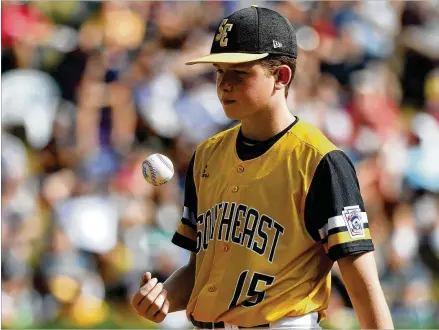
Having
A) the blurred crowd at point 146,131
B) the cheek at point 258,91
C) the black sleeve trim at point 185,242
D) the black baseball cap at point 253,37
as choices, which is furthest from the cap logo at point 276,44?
the blurred crowd at point 146,131

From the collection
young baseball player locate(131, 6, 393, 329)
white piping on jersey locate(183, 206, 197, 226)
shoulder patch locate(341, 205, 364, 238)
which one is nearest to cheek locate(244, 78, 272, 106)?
young baseball player locate(131, 6, 393, 329)

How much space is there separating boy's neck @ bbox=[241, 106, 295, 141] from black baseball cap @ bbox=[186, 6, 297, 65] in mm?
214

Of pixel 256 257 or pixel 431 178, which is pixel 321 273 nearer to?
pixel 256 257

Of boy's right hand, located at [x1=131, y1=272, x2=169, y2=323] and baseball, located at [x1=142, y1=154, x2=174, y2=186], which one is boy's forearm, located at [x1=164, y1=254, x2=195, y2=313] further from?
baseball, located at [x1=142, y1=154, x2=174, y2=186]

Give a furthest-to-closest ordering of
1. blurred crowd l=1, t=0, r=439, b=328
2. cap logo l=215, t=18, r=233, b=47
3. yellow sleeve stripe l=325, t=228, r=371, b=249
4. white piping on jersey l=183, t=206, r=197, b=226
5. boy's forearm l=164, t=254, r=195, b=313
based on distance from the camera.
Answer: blurred crowd l=1, t=0, r=439, b=328 → white piping on jersey l=183, t=206, r=197, b=226 → boy's forearm l=164, t=254, r=195, b=313 → cap logo l=215, t=18, r=233, b=47 → yellow sleeve stripe l=325, t=228, r=371, b=249

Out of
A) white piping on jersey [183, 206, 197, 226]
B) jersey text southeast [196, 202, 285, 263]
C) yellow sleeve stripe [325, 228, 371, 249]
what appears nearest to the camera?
yellow sleeve stripe [325, 228, 371, 249]

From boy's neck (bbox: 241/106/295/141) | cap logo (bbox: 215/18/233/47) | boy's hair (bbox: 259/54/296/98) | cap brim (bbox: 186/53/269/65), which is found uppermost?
cap logo (bbox: 215/18/233/47)

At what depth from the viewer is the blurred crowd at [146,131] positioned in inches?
296

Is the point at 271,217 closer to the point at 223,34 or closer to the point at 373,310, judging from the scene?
the point at 373,310

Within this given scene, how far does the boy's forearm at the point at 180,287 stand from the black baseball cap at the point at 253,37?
840 mm

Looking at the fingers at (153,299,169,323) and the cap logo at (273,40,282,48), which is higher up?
the cap logo at (273,40,282,48)

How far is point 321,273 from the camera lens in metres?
3.10

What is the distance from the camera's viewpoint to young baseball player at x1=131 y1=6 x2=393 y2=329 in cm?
299

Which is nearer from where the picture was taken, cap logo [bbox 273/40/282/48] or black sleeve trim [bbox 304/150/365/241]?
black sleeve trim [bbox 304/150/365/241]
